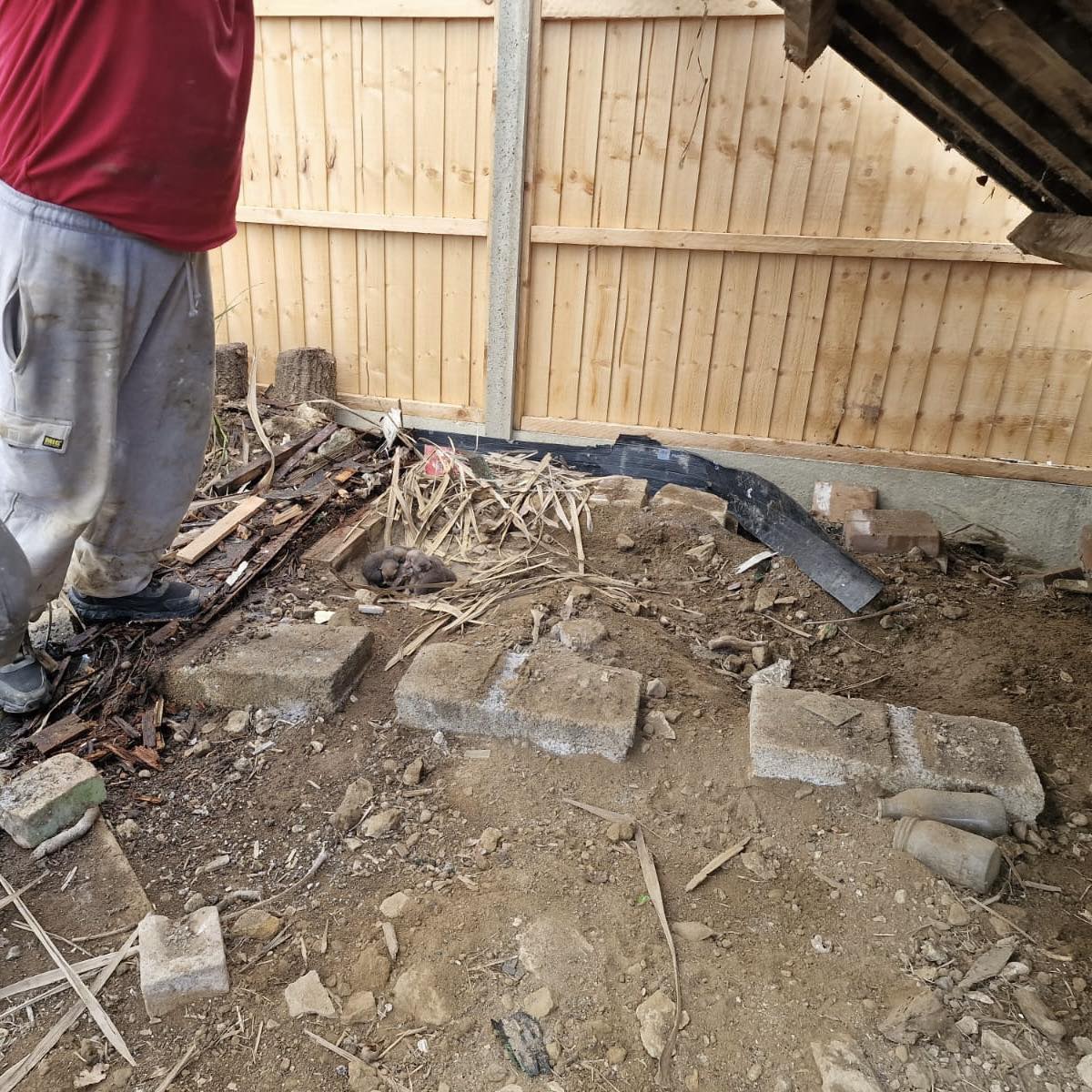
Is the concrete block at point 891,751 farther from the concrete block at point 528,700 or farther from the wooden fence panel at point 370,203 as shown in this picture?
the wooden fence panel at point 370,203

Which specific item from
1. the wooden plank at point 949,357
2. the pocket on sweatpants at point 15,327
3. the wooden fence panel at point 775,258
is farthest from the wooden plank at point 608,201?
the pocket on sweatpants at point 15,327

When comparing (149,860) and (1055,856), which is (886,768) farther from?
(149,860)

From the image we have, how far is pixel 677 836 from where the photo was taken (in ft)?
7.35

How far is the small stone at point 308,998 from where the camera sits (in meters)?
1.76

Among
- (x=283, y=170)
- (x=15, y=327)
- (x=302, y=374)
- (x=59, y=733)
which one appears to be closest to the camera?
(x=15, y=327)

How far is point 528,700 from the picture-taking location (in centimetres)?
258

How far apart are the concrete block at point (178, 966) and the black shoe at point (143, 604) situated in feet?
4.75

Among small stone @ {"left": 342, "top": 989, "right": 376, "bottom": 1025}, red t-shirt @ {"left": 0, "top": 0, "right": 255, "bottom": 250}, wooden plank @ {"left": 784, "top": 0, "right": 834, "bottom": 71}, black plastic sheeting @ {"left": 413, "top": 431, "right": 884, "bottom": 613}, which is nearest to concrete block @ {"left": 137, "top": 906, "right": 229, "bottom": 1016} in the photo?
small stone @ {"left": 342, "top": 989, "right": 376, "bottom": 1025}

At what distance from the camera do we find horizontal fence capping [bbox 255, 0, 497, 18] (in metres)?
4.43

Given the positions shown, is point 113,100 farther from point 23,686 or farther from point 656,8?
point 656,8

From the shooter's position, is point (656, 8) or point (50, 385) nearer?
point (50, 385)

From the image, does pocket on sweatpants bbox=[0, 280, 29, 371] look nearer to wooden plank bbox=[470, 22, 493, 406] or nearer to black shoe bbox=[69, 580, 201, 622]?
black shoe bbox=[69, 580, 201, 622]

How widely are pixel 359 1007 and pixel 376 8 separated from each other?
15.8 ft

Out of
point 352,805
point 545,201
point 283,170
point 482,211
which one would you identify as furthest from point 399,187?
point 352,805
